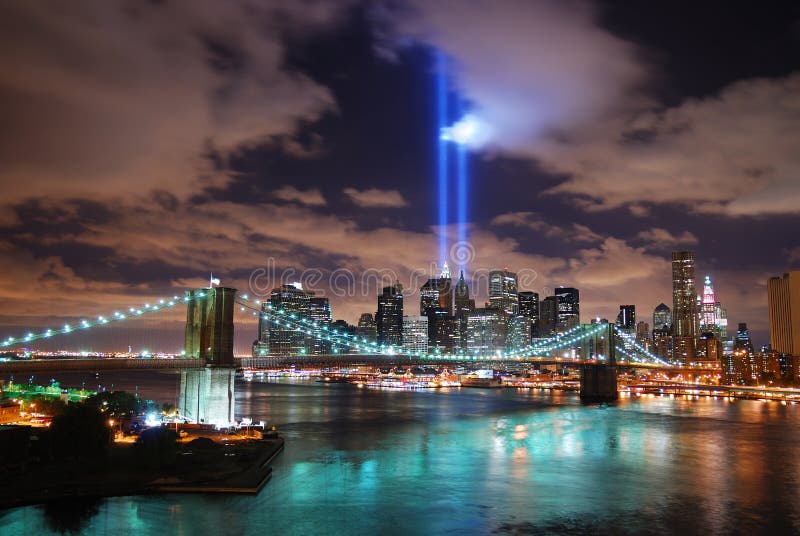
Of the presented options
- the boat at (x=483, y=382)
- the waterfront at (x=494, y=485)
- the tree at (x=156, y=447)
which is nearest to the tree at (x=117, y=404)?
the waterfront at (x=494, y=485)

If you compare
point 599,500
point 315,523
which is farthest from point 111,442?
point 599,500

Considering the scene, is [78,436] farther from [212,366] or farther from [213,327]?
[213,327]

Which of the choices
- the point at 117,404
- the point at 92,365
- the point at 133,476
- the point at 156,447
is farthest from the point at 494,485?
the point at 117,404

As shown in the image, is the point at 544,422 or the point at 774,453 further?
the point at 544,422

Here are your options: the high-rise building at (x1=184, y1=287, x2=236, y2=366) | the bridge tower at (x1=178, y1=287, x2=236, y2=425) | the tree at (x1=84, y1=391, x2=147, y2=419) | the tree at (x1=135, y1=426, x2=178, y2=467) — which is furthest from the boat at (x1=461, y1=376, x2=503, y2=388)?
A: the tree at (x1=135, y1=426, x2=178, y2=467)

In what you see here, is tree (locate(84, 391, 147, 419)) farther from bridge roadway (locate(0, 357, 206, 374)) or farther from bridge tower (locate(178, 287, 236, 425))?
bridge roadway (locate(0, 357, 206, 374))

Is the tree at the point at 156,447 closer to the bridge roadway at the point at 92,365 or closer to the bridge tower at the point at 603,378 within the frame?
the bridge roadway at the point at 92,365

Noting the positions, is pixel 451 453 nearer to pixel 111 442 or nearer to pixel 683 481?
pixel 683 481
